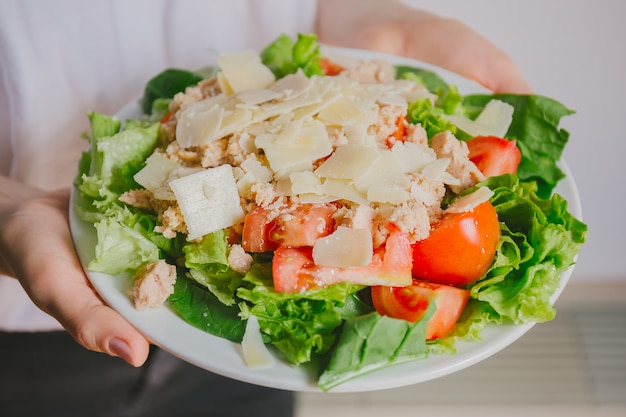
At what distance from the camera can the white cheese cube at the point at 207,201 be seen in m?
1.66

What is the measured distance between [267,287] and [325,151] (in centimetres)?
43

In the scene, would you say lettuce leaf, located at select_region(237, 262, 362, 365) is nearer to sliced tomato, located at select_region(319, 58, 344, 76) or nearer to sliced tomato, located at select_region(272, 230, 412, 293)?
sliced tomato, located at select_region(272, 230, 412, 293)

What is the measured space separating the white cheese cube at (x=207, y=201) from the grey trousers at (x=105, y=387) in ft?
4.44

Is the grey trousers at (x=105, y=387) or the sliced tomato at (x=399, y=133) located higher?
the sliced tomato at (x=399, y=133)

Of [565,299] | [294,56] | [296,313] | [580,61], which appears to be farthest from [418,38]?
[565,299]

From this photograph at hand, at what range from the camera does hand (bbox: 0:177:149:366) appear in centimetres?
155

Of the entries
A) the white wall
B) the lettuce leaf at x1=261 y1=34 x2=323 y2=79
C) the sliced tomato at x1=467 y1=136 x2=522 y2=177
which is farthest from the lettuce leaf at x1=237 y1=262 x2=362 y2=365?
the white wall

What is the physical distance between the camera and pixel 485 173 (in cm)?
189

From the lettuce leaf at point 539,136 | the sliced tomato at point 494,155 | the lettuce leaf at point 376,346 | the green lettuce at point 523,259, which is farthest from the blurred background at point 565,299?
the lettuce leaf at point 376,346

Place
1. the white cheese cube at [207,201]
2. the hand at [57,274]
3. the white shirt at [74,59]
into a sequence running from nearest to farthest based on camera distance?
the hand at [57,274]
the white cheese cube at [207,201]
the white shirt at [74,59]

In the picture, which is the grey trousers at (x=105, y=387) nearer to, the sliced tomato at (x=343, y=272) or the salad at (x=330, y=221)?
the salad at (x=330, y=221)

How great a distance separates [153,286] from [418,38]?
5.32 feet

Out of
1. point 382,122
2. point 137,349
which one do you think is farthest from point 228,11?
point 137,349

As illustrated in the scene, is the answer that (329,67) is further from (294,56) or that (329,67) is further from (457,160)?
(457,160)
